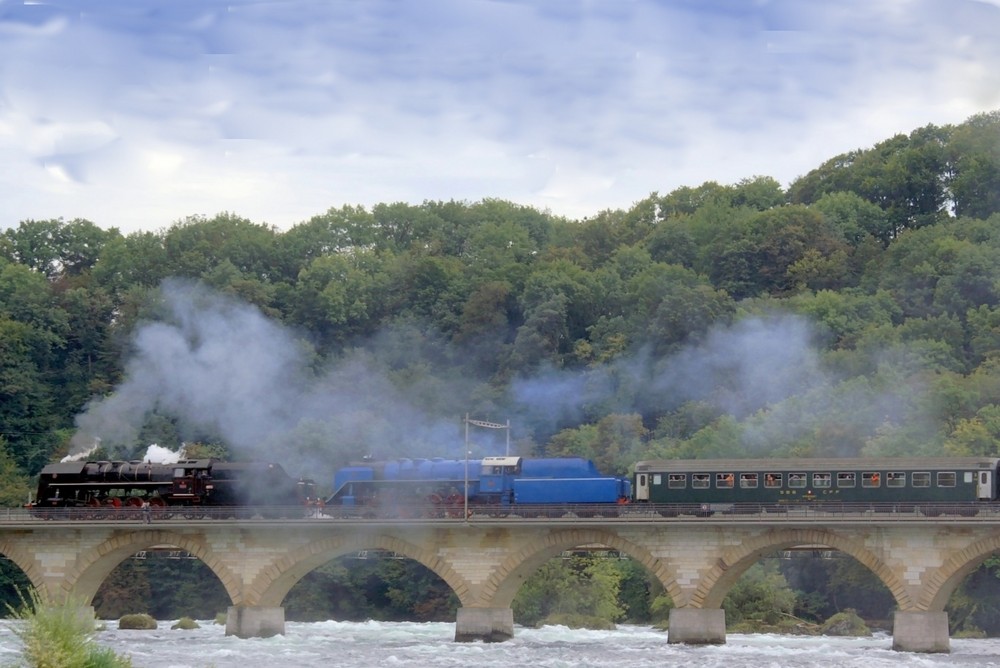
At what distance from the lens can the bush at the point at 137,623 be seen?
92375 mm

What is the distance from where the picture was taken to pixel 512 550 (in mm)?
76438

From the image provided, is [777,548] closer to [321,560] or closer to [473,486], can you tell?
[473,486]

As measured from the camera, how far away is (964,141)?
13775 centimetres

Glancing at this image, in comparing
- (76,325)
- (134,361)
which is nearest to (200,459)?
(134,361)

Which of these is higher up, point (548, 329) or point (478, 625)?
point (548, 329)

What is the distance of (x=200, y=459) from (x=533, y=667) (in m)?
25.1

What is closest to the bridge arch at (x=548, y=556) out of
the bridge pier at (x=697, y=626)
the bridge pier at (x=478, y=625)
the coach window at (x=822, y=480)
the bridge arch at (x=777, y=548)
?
the bridge pier at (x=478, y=625)

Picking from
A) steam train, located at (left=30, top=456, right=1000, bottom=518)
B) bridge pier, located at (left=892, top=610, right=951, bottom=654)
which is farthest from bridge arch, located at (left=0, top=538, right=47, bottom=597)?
bridge pier, located at (left=892, top=610, right=951, bottom=654)

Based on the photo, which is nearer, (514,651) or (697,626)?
(514,651)

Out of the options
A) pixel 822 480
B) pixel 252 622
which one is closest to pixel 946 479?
pixel 822 480

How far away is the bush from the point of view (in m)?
92.4

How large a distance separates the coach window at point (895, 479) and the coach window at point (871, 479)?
1.04ft

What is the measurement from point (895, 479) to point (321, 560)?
25.1 m

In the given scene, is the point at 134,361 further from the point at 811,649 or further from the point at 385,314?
the point at 811,649
